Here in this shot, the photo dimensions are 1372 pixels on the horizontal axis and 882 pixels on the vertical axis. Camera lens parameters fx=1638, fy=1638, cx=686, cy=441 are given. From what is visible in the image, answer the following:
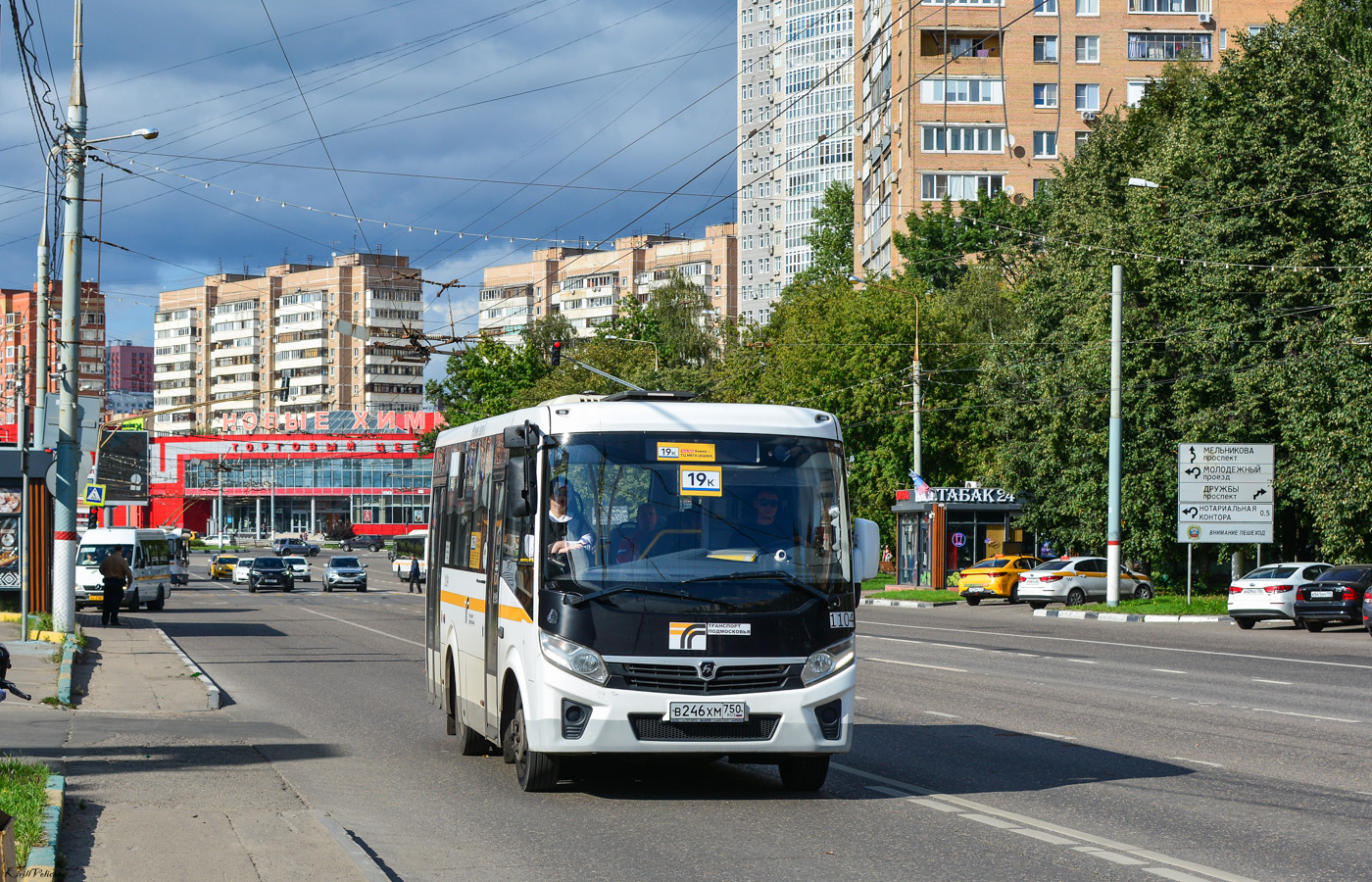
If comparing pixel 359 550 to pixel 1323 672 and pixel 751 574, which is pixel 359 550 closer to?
pixel 1323 672

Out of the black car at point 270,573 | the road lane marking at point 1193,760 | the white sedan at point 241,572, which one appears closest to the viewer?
the road lane marking at point 1193,760

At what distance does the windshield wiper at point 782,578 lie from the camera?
10406mm

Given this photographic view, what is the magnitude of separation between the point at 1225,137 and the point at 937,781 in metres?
35.5

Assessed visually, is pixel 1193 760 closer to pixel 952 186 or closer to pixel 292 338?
pixel 952 186

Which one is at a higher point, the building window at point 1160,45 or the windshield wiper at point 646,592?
the building window at point 1160,45

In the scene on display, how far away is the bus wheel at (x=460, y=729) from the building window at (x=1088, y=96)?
7191 centimetres

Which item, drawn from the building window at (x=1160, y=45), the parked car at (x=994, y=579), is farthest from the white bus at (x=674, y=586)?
the building window at (x=1160, y=45)

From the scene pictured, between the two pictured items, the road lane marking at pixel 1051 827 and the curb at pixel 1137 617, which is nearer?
the road lane marking at pixel 1051 827

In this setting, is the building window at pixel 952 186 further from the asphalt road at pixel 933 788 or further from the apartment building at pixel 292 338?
the apartment building at pixel 292 338

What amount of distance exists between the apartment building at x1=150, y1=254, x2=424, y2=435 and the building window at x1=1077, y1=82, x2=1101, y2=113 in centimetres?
9502

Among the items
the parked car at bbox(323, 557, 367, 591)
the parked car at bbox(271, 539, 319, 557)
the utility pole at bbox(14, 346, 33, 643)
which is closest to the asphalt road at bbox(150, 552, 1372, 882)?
the utility pole at bbox(14, 346, 33, 643)

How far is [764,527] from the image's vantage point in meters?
10.7

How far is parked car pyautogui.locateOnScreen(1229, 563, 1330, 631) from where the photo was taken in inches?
1367

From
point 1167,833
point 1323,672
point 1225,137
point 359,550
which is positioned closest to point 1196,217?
point 1225,137
